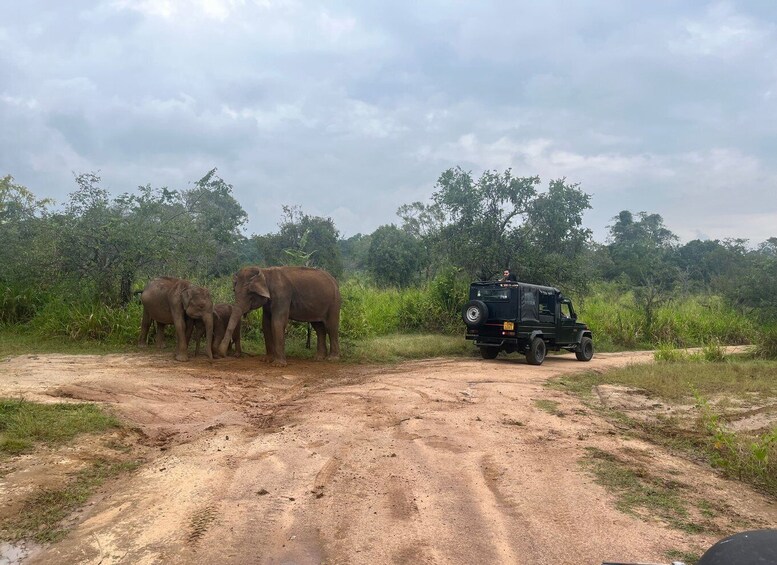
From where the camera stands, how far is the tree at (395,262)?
104ft

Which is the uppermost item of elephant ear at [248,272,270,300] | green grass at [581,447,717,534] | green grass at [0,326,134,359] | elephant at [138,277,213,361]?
elephant ear at [248,272,270,300]

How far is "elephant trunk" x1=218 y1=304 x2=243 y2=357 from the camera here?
11641mm

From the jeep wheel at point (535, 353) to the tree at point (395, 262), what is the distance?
16.9 m

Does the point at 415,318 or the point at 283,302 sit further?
the point at 415,318

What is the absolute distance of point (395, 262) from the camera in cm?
3153

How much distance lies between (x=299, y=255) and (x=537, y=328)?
275 inches

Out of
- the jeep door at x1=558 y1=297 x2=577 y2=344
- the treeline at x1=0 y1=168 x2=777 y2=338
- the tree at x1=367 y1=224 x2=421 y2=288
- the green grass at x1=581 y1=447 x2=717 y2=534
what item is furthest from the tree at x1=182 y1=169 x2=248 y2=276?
the green grass at x1=581 y1=447 x2=717 y2=534

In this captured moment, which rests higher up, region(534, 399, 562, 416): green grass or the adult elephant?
the adult elephant

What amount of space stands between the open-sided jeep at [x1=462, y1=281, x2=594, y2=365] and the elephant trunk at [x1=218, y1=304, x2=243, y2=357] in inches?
214

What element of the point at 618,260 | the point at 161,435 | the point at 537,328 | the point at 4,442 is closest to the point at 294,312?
the point at 537,328

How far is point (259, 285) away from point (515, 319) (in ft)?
19.3

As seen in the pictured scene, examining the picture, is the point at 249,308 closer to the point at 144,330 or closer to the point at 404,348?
the point at 144,330

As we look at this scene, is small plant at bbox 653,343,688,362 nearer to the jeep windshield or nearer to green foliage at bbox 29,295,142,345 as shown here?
the jeep windshield

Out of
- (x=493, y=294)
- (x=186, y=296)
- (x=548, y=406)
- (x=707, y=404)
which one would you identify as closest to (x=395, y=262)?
(x=493, y=294)
